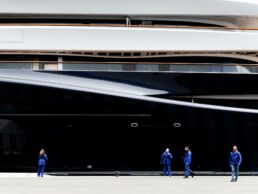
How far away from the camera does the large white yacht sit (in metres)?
20.0

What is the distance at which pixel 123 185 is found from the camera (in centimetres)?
1697

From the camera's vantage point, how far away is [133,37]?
2041 centimetres

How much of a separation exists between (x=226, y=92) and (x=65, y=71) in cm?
604

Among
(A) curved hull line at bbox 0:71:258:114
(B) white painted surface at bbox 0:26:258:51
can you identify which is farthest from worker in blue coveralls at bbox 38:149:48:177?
(B) white painted surface at bbox 0:26:258:51

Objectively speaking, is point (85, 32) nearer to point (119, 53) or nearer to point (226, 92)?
point (119, 53)

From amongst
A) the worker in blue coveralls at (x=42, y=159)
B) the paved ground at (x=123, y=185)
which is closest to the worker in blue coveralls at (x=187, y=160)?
the paved ground at (x=123, y=185)

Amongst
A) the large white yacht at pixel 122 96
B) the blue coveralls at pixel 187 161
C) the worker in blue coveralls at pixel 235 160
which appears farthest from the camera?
the large white yacht at pixel 122 96

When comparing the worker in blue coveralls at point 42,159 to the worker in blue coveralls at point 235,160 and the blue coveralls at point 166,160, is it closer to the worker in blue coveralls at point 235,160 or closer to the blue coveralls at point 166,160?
the blue coveralls at point 166,160

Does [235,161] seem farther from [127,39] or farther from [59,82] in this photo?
[59,82]

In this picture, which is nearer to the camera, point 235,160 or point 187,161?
point 235,160
